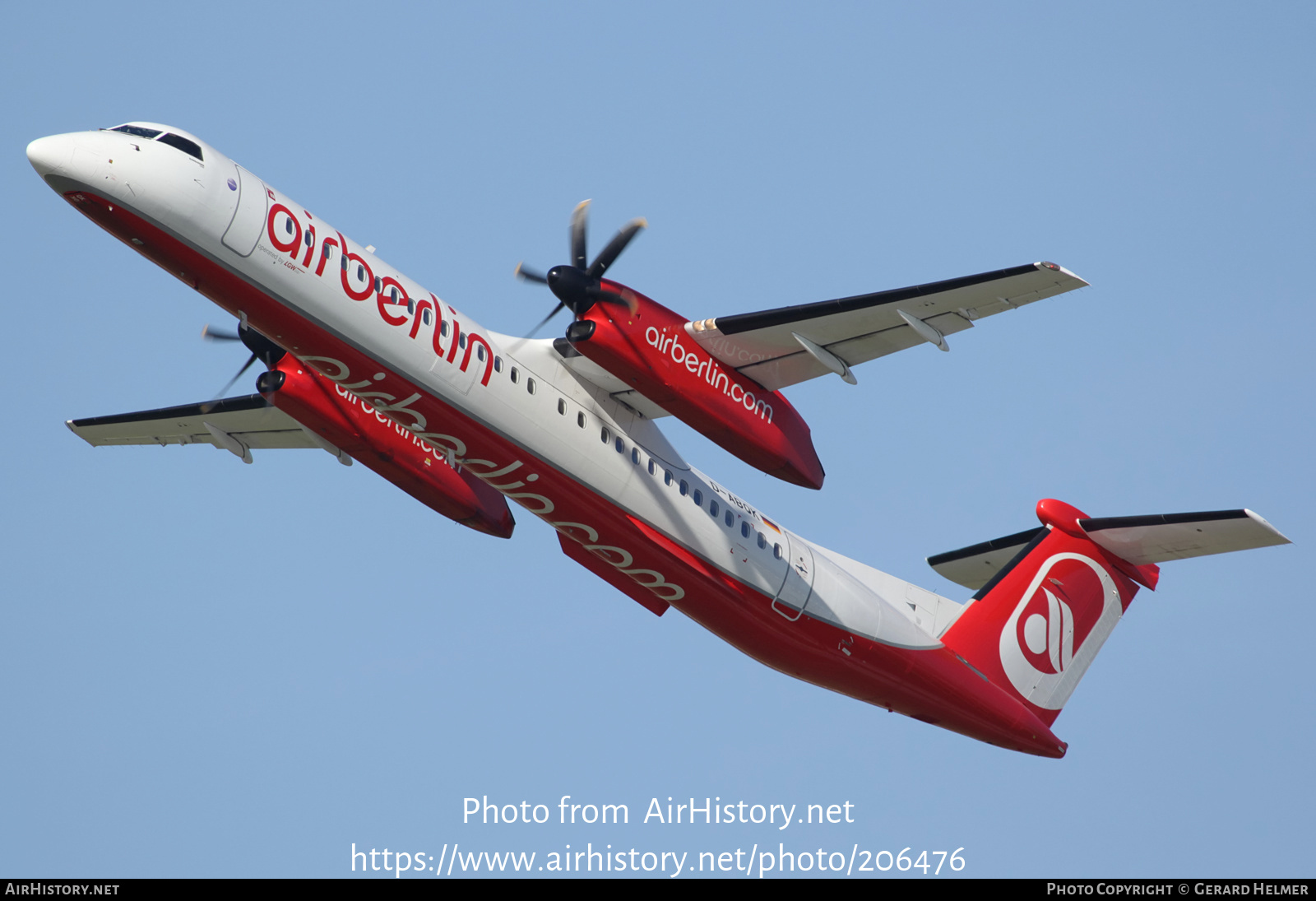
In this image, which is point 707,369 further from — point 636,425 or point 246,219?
point 246,219

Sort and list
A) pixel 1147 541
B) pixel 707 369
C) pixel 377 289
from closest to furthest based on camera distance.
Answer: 1. pixel 377 289
2. pixel 707 369
3. pixel 1147 541

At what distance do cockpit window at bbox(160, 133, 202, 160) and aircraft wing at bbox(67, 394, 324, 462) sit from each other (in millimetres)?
6242

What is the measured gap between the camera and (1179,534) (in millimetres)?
19016

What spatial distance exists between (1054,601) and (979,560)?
1.46 metres

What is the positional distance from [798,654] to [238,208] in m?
9.23

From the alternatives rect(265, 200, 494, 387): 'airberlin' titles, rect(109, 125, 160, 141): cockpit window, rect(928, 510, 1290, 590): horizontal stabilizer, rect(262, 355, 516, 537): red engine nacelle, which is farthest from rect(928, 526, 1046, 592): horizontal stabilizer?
rect(109, 125, 160, 141): cockpit window

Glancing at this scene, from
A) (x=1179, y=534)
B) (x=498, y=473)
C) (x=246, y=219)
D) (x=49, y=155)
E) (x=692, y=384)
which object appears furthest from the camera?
(x=1179, y=534)

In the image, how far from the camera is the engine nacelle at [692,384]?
640 inches

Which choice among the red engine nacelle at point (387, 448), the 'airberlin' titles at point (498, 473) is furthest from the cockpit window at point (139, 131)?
the red engine nacelle at point (387, 448)

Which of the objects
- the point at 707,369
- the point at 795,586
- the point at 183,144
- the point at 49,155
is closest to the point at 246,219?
the point at 183,144

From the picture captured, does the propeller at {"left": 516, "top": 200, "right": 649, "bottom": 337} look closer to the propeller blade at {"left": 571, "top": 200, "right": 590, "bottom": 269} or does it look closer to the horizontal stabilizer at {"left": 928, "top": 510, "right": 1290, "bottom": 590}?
the propeller blade at {"left": 571, "top": 200, "right": 590, "bottom": 269}

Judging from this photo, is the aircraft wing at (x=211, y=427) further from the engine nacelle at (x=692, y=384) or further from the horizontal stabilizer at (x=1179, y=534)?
the horizontal stabilizer at (x=1179, y=534)

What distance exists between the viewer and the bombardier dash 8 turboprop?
1480 cm
